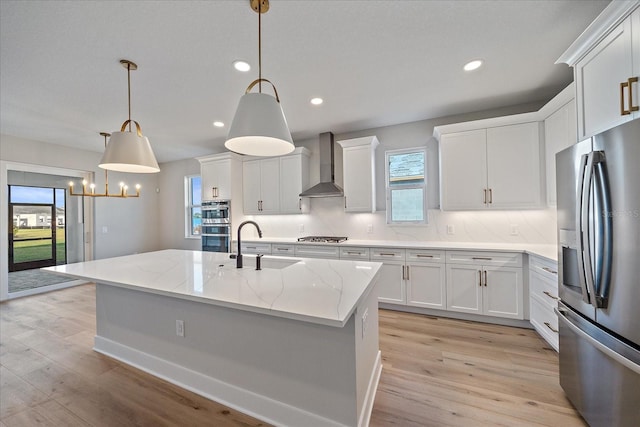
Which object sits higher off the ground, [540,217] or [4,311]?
[540,217]

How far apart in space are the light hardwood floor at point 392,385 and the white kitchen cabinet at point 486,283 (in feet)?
0.76

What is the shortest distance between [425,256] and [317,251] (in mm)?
1515

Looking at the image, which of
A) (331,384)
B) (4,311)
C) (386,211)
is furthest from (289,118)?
(4,311)

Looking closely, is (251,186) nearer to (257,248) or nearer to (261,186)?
(261,186)

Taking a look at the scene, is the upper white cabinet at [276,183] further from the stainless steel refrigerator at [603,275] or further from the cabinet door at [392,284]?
the stainless steel refrigerator at [603,275]

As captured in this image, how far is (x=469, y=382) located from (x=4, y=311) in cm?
595

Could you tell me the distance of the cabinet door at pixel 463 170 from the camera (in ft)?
10.5

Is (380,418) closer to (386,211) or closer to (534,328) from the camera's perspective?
(534,328)

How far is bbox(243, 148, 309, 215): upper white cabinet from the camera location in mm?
4332

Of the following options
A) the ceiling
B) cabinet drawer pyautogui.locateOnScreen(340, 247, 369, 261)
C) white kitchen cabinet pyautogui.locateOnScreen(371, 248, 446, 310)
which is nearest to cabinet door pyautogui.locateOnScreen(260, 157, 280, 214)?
the ceiling

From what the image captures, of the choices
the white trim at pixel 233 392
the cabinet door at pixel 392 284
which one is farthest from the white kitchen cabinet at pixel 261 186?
the white trim at pixel 233 392

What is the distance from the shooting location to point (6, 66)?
2.25 meters

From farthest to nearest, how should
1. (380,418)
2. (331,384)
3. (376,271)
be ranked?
(376,271) → (380,418) → (331,384)

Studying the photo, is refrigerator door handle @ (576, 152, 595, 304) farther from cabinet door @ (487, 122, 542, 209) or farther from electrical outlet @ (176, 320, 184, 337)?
electrical outlet @ (176, 320, 184, 337)
